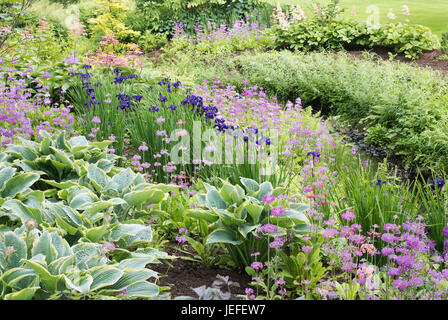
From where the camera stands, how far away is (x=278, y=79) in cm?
834

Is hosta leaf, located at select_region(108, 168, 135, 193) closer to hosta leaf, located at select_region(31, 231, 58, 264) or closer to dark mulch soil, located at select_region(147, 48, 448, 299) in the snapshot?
dark mulch soil, located at select_region(147, 48, 448, 299)

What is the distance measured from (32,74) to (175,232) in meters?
4.84

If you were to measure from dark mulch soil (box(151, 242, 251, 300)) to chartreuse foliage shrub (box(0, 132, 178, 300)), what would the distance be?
16 cm

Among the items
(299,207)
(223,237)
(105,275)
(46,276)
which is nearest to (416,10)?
(299,207)

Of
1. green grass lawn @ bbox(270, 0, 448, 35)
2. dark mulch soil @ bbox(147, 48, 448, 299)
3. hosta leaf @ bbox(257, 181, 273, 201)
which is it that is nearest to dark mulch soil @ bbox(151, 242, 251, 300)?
dark mulch soil @ bbox(147, 48, 448, 299)

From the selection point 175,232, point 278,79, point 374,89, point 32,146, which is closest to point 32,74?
point 32,146

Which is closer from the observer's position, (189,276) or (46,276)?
(46,276)

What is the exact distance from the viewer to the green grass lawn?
14.8m

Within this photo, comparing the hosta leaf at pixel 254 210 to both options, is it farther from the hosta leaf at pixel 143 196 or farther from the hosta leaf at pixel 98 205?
the hosta leaf at pixel 98 205

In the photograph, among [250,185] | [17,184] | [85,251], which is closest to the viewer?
[85,251]

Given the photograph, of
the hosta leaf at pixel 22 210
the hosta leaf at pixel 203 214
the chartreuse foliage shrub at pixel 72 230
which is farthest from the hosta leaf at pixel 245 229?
the hosta leaf at pixel 22 210

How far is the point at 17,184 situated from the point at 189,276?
1.40 metres

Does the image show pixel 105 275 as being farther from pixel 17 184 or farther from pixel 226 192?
pixel 17 184

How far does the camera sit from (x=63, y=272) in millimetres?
2148
